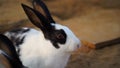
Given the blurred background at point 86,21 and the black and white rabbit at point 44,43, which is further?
the blurred background at point 86,21

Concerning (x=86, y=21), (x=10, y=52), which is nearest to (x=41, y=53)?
(x=10, y=52)

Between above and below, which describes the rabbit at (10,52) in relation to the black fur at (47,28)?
below

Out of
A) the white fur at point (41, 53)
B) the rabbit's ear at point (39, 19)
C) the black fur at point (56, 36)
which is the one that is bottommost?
the white fur at point (41, 53)

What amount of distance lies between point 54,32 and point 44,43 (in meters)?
0.07

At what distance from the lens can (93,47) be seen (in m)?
2.31

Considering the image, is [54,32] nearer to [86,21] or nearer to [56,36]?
[56,36]

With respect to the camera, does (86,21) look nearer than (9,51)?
No

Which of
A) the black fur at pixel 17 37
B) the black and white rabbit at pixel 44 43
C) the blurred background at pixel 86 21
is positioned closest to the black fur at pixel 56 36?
the black and white rabbit at pixel 44 43

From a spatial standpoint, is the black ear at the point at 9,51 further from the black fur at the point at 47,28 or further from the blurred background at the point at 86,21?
the blurred background at the point at 86,21

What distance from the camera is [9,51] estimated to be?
1.50m

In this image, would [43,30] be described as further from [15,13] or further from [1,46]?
[15,13]

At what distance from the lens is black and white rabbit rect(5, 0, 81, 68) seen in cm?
148

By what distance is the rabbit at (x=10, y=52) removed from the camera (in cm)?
147

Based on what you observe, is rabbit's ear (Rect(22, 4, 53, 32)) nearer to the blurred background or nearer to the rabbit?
the rabbit
